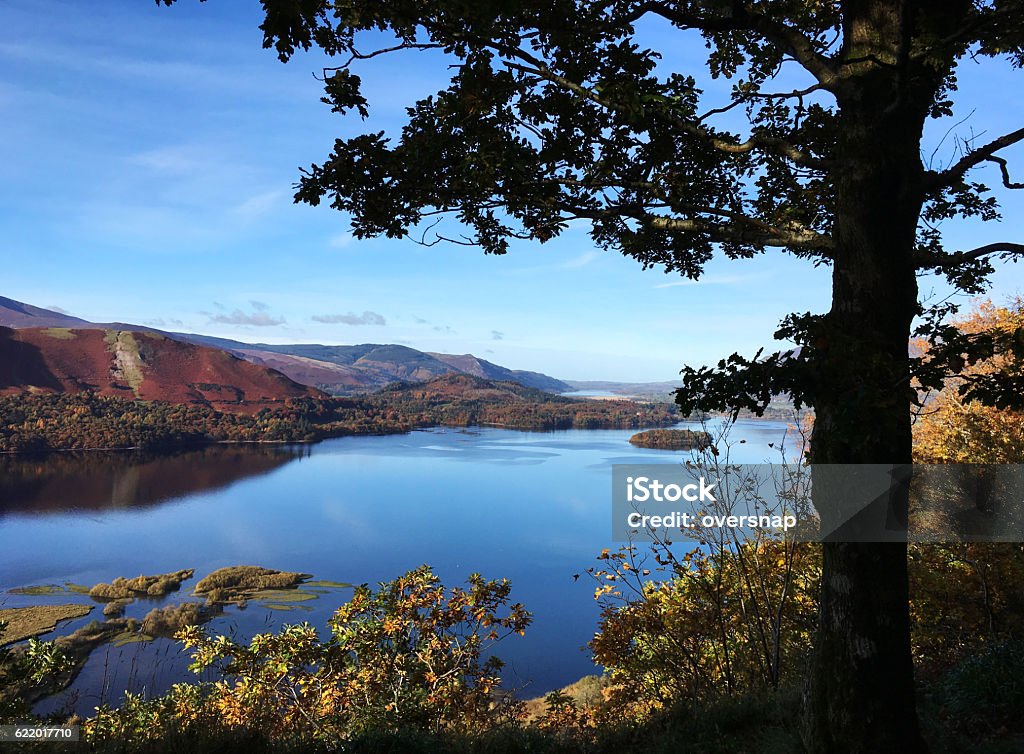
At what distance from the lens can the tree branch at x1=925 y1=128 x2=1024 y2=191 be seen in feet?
12.8

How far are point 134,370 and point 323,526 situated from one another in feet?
294

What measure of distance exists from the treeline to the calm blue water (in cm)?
875

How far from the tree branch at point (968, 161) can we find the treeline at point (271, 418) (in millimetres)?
117319

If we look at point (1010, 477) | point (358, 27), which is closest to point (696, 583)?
point (358, 27)

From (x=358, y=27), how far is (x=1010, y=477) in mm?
13530

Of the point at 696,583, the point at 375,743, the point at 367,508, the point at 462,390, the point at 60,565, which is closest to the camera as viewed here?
the point at 375,743

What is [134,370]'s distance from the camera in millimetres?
126188

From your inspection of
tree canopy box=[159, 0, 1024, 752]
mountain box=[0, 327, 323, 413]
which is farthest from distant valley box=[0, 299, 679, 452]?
tree canopy box=[159, 0, 1024, 752]

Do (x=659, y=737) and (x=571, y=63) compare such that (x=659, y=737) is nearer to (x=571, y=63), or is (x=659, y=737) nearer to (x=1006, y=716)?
(x=1006, y=716)

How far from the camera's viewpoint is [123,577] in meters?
45.4

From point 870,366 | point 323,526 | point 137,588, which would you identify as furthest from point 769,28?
point 323,526

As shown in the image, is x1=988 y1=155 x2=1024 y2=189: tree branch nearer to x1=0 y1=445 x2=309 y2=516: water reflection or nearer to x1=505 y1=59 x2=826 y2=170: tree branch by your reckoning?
x1=505 y1=59 x2=826 y2=170: tree branch

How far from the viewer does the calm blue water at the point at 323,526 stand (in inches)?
1435

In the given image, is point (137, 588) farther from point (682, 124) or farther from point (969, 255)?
point (969, 255)
